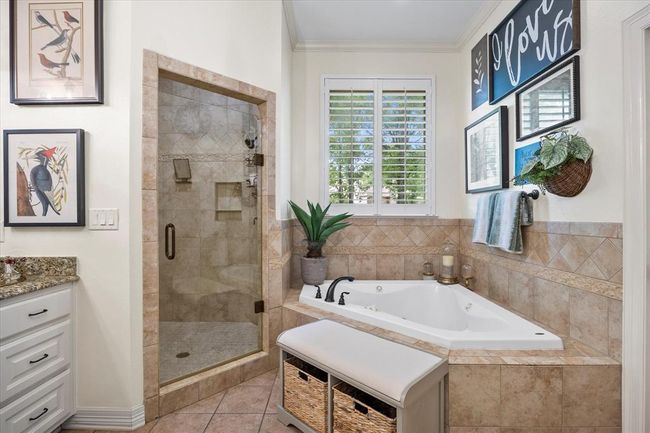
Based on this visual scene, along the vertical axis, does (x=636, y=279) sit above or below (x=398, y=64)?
below

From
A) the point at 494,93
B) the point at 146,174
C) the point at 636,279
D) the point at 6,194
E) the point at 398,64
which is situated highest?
the point at 398,64

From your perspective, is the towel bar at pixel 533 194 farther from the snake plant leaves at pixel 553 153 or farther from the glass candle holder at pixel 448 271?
the glass candle holder at pixel 448 271

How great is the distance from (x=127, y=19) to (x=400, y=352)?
89.8 inches

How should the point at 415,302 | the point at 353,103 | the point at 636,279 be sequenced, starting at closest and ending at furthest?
the point at 636,279, the point at 415,302, the point at 353,103

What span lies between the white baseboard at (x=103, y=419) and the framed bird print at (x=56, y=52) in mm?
1689

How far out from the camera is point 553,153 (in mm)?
1609

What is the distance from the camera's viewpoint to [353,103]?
9.88 ft

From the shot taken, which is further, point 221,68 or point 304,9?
point 304,9

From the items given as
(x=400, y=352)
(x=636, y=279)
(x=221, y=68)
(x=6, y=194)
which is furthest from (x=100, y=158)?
(x=636, y=279)

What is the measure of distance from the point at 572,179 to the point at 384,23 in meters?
1.99

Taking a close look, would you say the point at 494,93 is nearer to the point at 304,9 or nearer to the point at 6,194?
the point at 304,9

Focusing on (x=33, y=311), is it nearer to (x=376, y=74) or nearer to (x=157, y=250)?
(x=157, y=250)

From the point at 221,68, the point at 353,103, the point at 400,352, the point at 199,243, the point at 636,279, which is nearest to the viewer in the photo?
the point at 636,279

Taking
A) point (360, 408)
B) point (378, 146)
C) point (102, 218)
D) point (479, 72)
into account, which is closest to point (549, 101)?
point (479, 72)
